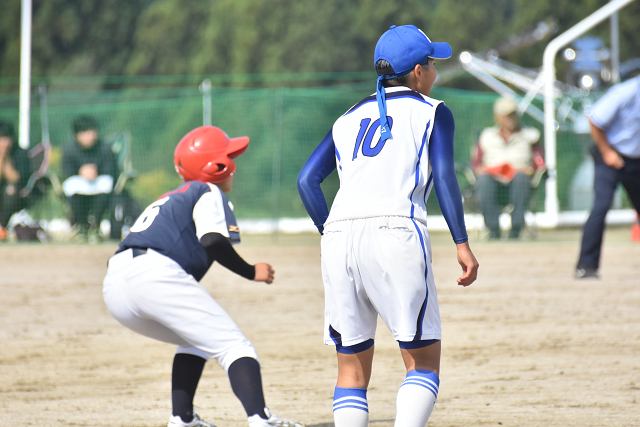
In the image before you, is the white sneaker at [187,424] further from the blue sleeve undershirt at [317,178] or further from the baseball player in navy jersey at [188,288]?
the blue sleeve undershirt at [317,178]

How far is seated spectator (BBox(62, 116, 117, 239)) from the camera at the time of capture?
1191cm

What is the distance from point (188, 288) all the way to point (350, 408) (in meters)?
0.81

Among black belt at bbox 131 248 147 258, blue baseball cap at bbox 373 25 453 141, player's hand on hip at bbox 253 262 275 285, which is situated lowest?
player's hand on hip at bbox 253 262 275 285

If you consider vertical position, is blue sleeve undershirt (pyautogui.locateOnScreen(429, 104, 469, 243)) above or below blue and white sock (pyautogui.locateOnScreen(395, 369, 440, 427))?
above

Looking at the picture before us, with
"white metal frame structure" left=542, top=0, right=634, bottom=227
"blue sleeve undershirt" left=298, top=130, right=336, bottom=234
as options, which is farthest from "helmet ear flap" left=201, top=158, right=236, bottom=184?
"white metal frame structure" left=542, top=0, right=634, bottom=227

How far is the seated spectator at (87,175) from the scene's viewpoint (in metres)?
11.9

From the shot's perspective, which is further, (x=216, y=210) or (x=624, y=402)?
(x=624, y=402)

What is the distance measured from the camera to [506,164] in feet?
37.7

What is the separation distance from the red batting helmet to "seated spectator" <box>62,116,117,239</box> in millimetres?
8786

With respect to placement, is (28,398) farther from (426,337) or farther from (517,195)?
(517,195)

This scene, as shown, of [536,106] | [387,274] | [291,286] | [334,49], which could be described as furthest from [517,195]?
[334,49]

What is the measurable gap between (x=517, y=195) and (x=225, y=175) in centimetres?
848

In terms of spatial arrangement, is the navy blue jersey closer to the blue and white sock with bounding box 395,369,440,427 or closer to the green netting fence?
the blue and white sock with bounding box 395,369,440,427

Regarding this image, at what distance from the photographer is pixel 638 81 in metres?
6.77
